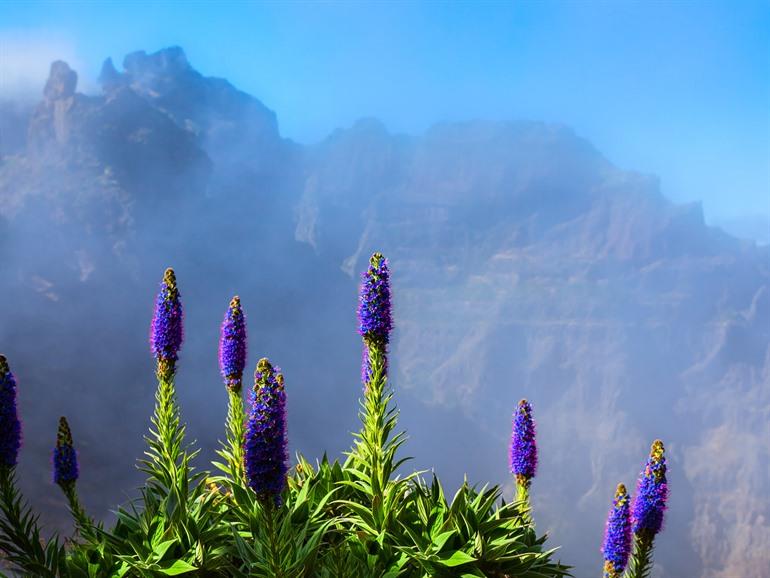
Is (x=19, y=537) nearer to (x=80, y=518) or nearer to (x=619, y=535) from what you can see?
(x=80, y=518)

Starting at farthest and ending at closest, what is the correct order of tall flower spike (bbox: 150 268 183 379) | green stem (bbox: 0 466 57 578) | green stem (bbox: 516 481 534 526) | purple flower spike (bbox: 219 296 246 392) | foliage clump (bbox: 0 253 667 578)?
1. green stem (bbox: 516 481 534 526)
2. purple flower spike (bbox: 219 296 246 392)
3. tall flower spike (bbox: 150 268 183 379)
4. green stem (bbox: 0 466 57 578)
5. foliage clump (bbox: 0 253 667 578)

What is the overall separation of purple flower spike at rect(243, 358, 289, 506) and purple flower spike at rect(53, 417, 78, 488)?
13.0ft

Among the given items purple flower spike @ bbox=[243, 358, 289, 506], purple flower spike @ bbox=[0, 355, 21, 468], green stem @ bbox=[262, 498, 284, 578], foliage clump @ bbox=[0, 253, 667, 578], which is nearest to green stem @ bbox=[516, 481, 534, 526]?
foliage clump @ bbox=[0, 253, 667, 578]

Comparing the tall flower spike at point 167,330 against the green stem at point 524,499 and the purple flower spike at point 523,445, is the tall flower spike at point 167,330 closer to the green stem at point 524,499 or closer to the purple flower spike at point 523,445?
the purple flower spike at point 523,445

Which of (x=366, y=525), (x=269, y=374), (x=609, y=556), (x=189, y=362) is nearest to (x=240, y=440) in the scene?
(x=366, y=525)

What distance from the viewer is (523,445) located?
347 inches

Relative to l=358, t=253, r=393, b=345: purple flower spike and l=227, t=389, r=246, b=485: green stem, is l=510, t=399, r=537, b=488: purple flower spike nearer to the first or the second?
l=358, t=253, r=393, b=345: purple flower spike

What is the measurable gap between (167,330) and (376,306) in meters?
2.40

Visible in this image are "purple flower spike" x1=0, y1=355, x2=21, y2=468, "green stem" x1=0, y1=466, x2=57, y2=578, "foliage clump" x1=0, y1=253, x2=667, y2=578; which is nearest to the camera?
"foliage clump" x1=0, y1=253, x2=667, y2=578

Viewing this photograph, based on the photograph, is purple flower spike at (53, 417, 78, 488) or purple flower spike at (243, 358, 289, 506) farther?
purple flower spike at (53, 417, 78, 488)

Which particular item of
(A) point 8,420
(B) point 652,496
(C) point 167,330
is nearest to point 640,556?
(B) point 652,496

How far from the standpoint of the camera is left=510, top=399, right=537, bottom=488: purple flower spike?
28.6 ft

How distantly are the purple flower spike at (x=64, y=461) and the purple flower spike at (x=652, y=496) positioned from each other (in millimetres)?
6535

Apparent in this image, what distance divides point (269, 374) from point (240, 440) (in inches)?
132
